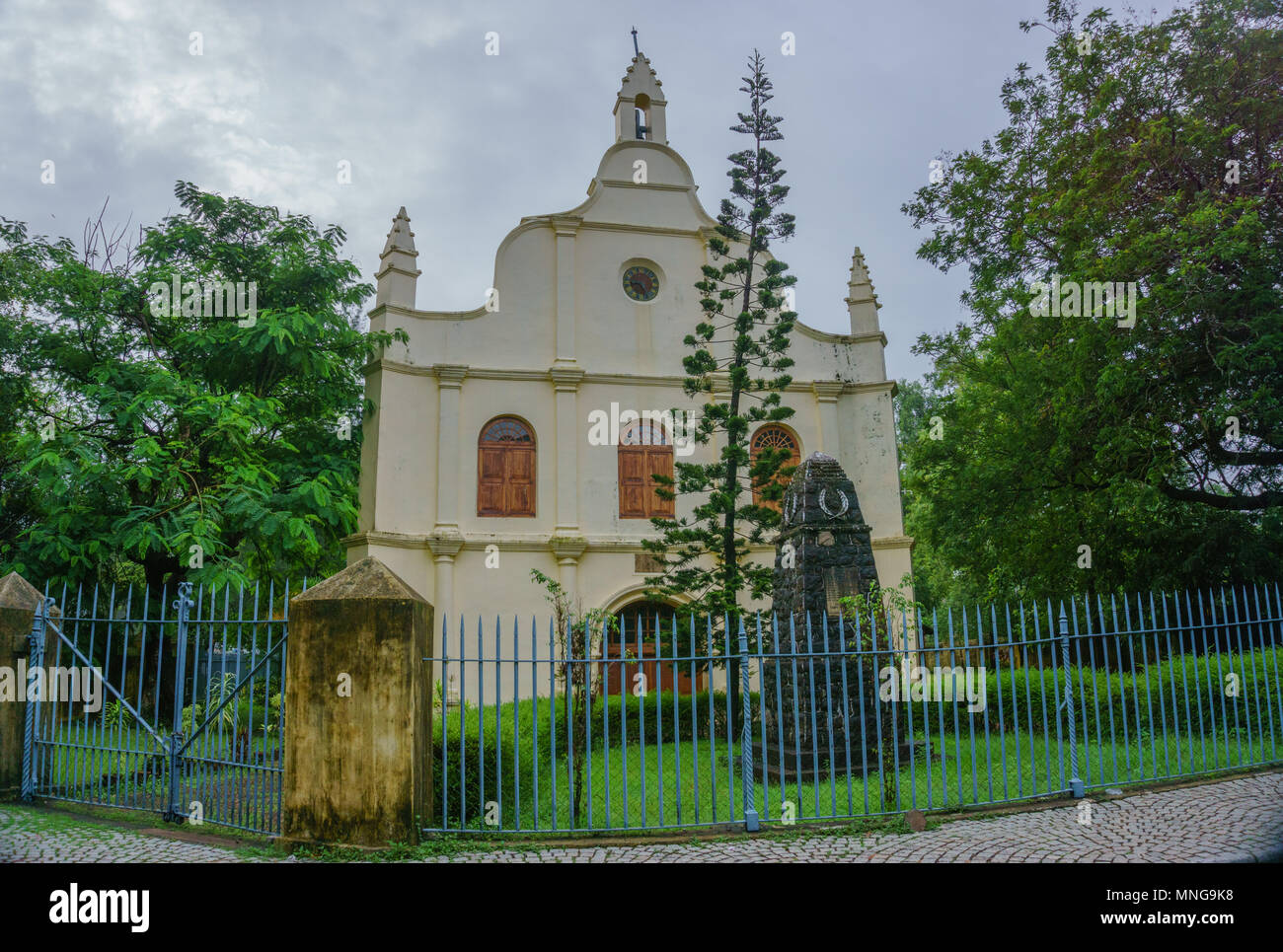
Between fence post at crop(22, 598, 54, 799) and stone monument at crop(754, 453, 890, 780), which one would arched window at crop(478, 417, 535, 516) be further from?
fence post at crop(22, 598, 54, 799)

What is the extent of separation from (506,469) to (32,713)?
9.61 m

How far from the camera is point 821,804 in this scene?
7.77 metres

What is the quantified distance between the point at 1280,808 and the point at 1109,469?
7.68 meters

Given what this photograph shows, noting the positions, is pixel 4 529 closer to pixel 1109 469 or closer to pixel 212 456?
pixel 212 456

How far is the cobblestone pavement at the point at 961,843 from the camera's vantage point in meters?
5.73

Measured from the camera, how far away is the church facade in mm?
16031

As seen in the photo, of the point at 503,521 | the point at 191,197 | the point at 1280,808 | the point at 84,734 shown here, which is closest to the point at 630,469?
the point at 503,521

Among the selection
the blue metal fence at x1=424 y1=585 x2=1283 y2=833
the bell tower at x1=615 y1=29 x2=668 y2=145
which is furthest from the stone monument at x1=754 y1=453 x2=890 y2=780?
the bell tower at x1=615 y1=29 x2=668 y2=145

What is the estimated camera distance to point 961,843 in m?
6.07

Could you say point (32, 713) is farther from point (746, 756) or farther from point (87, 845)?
point (746, 756)

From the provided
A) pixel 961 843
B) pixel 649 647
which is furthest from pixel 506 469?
pixel 961 843

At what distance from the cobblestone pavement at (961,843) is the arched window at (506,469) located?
9965mm

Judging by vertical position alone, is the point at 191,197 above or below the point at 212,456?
above

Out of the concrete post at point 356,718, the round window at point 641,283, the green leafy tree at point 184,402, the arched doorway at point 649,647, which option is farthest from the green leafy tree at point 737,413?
the concrete post at point 356,718
